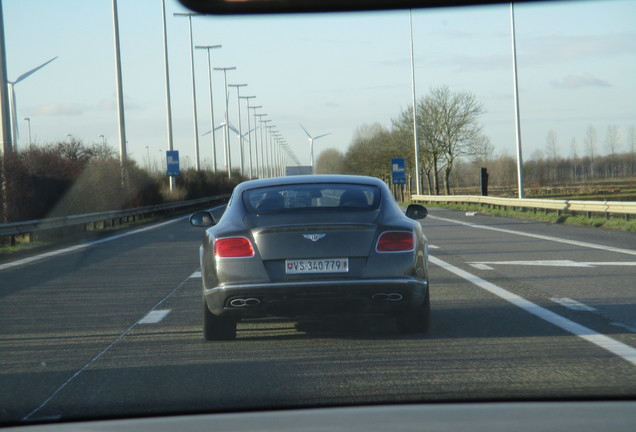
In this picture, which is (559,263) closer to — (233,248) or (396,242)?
(396,242)

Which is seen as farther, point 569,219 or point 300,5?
point 569,219

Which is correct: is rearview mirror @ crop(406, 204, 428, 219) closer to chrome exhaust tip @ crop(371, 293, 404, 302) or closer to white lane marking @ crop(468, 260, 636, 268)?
chrome exhaust tip @ crop(371, 293, 404, 302)

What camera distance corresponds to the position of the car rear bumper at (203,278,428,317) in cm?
754

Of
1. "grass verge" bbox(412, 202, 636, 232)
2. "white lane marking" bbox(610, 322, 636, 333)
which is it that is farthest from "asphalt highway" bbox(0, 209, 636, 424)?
"grass verge" bbox(412, 202, 636, 232)

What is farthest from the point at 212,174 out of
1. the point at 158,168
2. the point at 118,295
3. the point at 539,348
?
the point at 539,348

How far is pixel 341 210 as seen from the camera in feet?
26.2

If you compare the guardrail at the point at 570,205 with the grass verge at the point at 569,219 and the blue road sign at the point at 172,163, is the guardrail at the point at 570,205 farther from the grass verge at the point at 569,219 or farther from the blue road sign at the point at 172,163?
the blue road sign at the point at 172,163

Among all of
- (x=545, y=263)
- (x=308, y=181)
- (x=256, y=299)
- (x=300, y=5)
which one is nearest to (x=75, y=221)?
(x=545, y=263)

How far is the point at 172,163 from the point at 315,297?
4721 cm

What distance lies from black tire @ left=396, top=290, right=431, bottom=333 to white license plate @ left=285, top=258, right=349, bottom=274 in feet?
2.80

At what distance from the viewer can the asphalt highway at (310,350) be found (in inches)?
229

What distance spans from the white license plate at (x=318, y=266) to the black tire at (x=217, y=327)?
0.85m

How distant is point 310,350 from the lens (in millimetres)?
7605

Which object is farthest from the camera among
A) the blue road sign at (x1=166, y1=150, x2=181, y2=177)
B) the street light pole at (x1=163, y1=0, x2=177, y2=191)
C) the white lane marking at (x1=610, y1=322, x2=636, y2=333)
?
the street light pole at (x1=163, y1=0, x2=177, y2=191)
